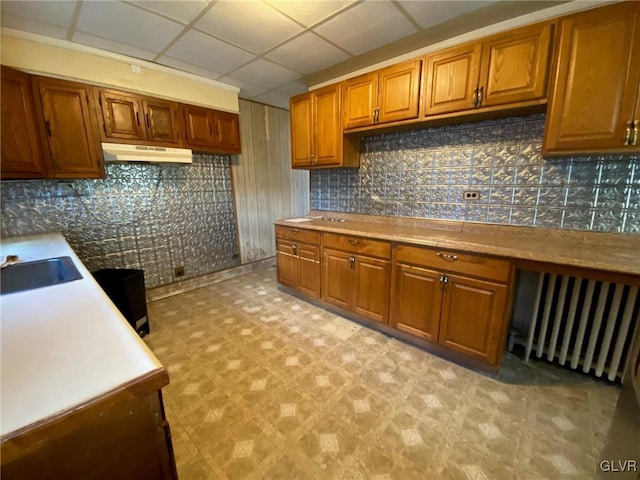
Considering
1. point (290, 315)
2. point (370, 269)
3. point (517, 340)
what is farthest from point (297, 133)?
point (517, 340)

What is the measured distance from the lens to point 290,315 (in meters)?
2.72

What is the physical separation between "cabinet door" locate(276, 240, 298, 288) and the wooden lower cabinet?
0.45m

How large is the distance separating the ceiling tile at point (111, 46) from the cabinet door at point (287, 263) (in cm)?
225

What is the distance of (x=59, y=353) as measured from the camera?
2.30 feet

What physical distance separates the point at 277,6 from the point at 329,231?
Result: 5.73ft

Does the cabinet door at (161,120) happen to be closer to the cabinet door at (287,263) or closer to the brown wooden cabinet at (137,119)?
the brown wooden cabinet at (137,119)

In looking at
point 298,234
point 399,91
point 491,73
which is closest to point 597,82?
point 491,73

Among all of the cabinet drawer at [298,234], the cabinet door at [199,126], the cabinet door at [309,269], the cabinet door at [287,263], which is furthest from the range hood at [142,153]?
the cabinet door at [309,269]

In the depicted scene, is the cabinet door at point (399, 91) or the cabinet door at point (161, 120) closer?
the cabinet door at point (399, 91)

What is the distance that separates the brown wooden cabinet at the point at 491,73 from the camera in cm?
168

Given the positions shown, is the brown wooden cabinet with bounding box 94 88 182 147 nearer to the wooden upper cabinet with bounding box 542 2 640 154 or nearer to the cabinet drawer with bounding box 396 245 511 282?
the cabinet drawer with bounding box 396 245 511 282

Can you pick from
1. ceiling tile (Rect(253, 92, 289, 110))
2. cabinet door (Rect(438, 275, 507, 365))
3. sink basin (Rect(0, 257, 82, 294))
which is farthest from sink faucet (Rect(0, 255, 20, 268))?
ceiling tile (Rect(253, 92, 289, 110))

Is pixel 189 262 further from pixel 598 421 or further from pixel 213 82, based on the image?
pixel 598 421

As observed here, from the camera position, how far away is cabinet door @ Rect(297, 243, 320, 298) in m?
2.79
